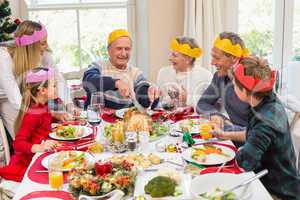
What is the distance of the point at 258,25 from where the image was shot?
13.2 feet

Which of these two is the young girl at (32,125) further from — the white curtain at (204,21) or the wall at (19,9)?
the wall at (19,9)

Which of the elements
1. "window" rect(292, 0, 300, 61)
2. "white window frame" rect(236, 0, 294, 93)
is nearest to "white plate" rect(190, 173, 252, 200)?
"white window frame" rect(236, 0, 294, 93)

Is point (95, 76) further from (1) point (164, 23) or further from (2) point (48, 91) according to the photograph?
(1) point (164, 23)

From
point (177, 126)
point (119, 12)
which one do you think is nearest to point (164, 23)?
point (119, 12)

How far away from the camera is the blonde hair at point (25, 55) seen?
2826 mm

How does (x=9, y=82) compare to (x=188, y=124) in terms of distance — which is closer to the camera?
(x=188, y=124)

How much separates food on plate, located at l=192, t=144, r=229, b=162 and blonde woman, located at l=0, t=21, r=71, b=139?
1440 millimetres

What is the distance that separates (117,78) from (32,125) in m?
1.03

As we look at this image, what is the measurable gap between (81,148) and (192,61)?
139cm

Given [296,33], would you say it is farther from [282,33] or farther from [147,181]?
[147,181]

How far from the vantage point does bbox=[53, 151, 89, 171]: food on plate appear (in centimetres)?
167

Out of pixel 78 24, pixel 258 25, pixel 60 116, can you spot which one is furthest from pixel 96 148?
pixel 258 25

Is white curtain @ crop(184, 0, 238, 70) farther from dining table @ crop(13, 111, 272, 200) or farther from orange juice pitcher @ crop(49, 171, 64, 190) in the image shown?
orange juice pitcher @ crop(49, 171, 64, 190)

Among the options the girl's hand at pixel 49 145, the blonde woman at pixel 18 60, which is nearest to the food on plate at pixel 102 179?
the girl's hand at pixel 49 145
